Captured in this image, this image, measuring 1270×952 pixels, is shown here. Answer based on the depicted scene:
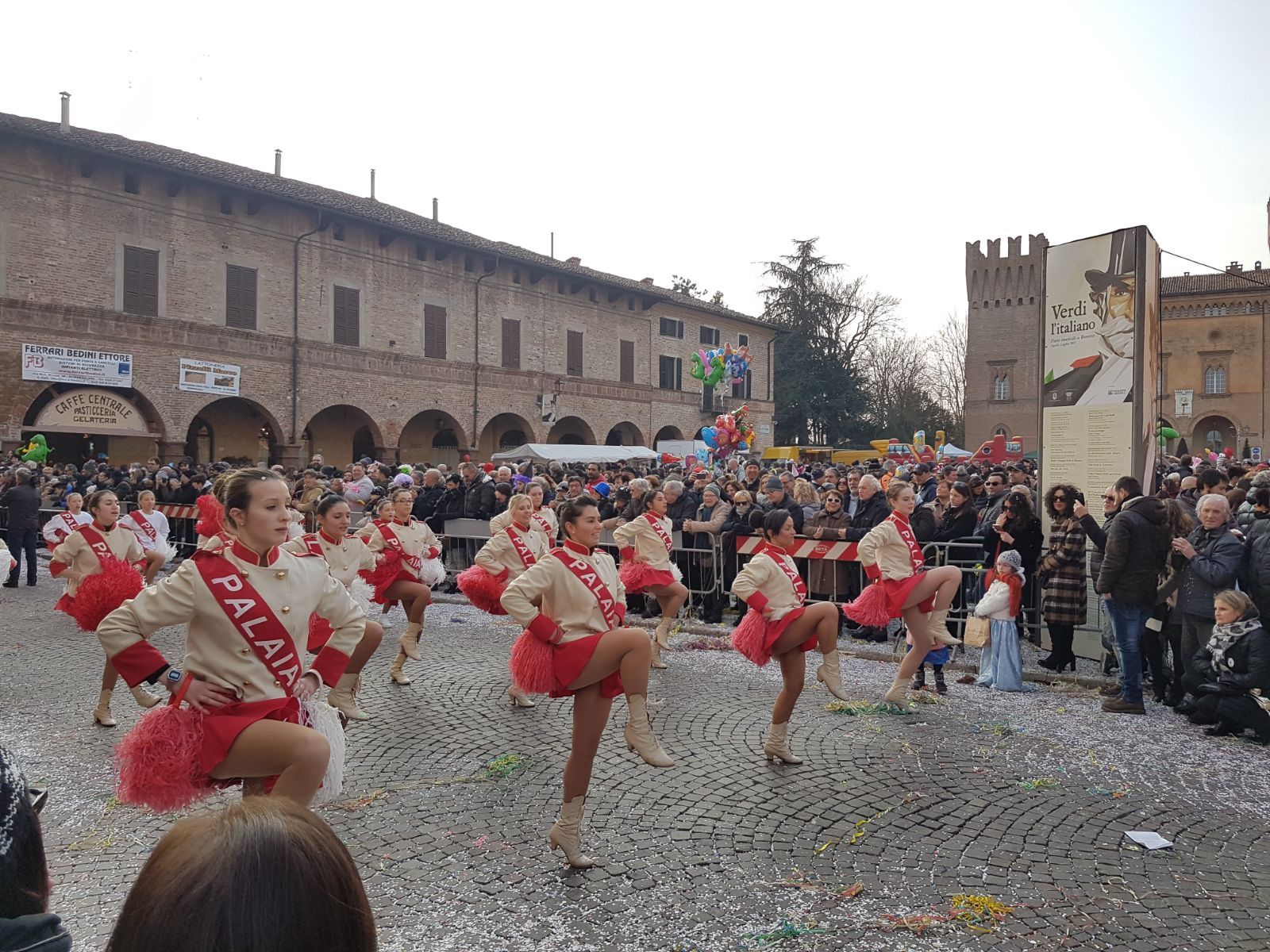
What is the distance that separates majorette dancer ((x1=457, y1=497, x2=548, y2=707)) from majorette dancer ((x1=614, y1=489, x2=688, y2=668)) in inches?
35.9

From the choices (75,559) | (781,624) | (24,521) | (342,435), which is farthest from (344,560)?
(342,435)

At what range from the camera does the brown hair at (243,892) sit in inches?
45.1

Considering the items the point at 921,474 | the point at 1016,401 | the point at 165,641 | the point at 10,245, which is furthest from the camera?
the point at 1016,401

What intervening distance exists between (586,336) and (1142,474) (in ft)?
106

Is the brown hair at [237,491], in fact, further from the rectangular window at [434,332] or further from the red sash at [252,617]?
the rectangular window at [434,332]

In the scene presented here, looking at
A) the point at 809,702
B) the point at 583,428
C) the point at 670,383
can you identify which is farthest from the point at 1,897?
the point at 670,383

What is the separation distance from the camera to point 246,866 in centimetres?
117

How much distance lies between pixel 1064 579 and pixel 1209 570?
1.87 metres

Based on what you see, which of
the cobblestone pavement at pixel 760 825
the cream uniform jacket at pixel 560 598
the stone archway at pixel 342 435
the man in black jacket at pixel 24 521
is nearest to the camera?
the cobblestone pavement at pixel 760 825

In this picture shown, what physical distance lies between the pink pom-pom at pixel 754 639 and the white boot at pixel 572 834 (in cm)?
196

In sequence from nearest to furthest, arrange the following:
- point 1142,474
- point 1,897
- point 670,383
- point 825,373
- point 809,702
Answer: point 1,897, point 809,702, point 1142,474, point 670,383, point 825,373

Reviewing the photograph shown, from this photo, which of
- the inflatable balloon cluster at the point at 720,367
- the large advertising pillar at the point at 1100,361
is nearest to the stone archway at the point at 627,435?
the inflatable balloon cluster at the point at 720,367

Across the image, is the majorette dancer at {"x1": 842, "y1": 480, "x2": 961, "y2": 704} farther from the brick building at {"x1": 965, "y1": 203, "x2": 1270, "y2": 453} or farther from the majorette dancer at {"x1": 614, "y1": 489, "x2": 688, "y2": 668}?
the brick building at {"x1": 965, "y1": 203, "x2": 1270, "y2": 453}

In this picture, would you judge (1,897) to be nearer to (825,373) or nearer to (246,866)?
(246,866)
